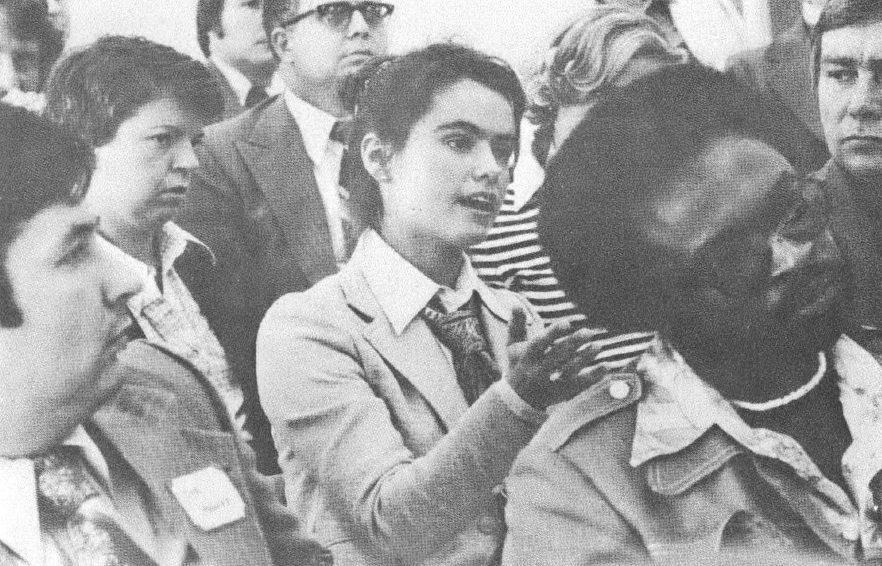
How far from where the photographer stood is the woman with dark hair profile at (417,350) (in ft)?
11.0

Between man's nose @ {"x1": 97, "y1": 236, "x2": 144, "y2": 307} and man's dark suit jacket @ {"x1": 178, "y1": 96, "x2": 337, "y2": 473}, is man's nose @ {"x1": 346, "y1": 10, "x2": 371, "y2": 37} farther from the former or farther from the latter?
man's nose @ {"x1": 97, "y1": 236, "x2": 144, "y2": 307}

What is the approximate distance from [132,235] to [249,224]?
0.38 meters

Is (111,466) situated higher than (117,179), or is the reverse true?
(117,179)

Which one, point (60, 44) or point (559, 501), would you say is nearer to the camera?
point (559, 501)

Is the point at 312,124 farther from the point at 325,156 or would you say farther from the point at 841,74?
the point at 841,74

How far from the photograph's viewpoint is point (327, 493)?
344 cm

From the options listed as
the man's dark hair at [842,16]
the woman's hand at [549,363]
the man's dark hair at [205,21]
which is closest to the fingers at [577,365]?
the woman's hand at [549,363]

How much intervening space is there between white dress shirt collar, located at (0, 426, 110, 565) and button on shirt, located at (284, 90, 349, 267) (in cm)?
106

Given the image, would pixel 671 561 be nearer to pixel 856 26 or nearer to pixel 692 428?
pixel 692 428

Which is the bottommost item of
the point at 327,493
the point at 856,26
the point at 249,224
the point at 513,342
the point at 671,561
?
the point at 671,561

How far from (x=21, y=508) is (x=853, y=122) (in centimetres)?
293

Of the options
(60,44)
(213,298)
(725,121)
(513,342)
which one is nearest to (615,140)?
(725,121)

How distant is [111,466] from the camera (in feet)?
11.5

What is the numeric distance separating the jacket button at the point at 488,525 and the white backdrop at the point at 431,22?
143 centimetres
